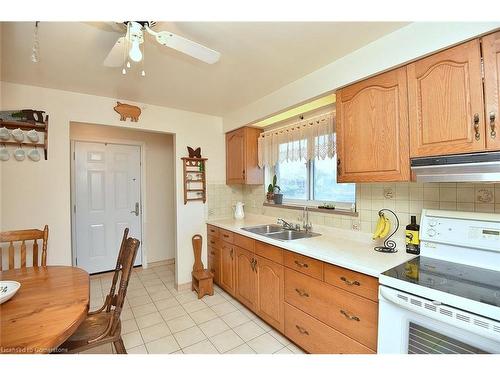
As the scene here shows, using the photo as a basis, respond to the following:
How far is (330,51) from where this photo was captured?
1.57 metres

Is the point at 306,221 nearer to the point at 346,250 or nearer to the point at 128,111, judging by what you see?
the point at 346,250

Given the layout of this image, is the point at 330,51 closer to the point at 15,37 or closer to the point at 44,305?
the point at 15,37

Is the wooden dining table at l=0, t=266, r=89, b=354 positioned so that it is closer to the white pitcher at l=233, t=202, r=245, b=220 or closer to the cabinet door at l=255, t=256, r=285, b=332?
the cabinet door at l=255, t=256, r=285, b=332

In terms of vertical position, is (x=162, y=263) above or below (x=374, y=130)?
below

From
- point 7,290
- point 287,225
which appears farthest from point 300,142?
point 7,290

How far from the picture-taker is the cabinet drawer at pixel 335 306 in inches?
49.8

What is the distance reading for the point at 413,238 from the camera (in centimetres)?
150

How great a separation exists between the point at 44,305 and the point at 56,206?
1.42 m

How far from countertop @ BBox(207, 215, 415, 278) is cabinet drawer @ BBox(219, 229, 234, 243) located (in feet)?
0.73

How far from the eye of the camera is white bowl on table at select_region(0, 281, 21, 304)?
1045mm

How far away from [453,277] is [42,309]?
194cm

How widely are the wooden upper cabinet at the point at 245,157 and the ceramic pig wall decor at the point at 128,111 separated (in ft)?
3.77

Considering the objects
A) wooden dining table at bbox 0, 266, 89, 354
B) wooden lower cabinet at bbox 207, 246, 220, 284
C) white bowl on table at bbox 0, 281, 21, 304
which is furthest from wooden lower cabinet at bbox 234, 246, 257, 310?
white bowl on table at bbox 0, 281, 21, 304
